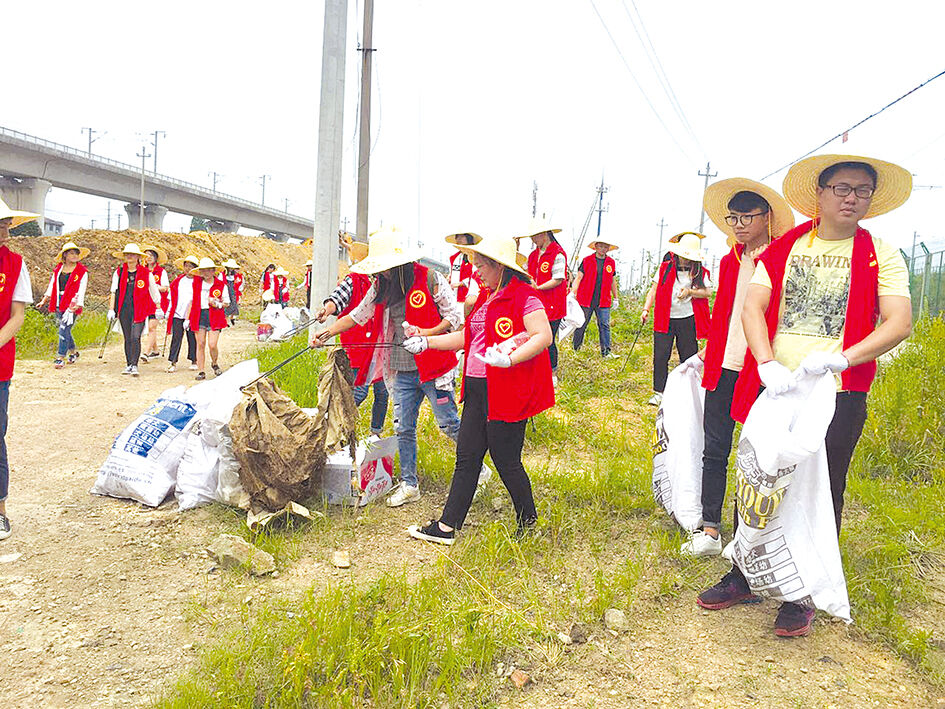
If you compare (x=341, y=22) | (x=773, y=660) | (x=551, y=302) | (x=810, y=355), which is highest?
(x=341, y=22)

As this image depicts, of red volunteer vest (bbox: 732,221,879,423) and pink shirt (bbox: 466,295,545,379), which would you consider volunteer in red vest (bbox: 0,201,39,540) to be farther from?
red volunteer vest (bbox: 732,221,879,423)

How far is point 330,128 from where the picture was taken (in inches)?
290

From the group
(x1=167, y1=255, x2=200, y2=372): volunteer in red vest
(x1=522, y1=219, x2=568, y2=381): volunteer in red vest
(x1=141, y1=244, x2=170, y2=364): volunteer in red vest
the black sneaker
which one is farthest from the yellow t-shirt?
(x1=141, y1=244, x2=170, y2=364): volunteer in red vest

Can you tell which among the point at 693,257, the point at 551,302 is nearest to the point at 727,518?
the point at 693,257

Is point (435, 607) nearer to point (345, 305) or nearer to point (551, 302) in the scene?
point (345, 305)

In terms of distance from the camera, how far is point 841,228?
269 centimetres

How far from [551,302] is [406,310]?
2.97 meters

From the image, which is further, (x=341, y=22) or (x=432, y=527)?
(x=341, y=22)

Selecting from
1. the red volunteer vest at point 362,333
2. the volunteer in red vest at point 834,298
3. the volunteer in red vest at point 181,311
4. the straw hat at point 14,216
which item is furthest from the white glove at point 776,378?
the volunteer in red vest at point 181,311

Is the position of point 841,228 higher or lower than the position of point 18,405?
higher

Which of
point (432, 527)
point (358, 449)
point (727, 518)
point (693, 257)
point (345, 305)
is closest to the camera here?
point (432, 527)

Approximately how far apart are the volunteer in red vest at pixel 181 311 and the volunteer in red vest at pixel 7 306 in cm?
532

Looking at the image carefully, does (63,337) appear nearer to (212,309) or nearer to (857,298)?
(212,309)

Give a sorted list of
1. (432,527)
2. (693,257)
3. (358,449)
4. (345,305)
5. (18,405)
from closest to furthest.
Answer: (432,527), (358,449), (345,305), (693,257), (18,405)
